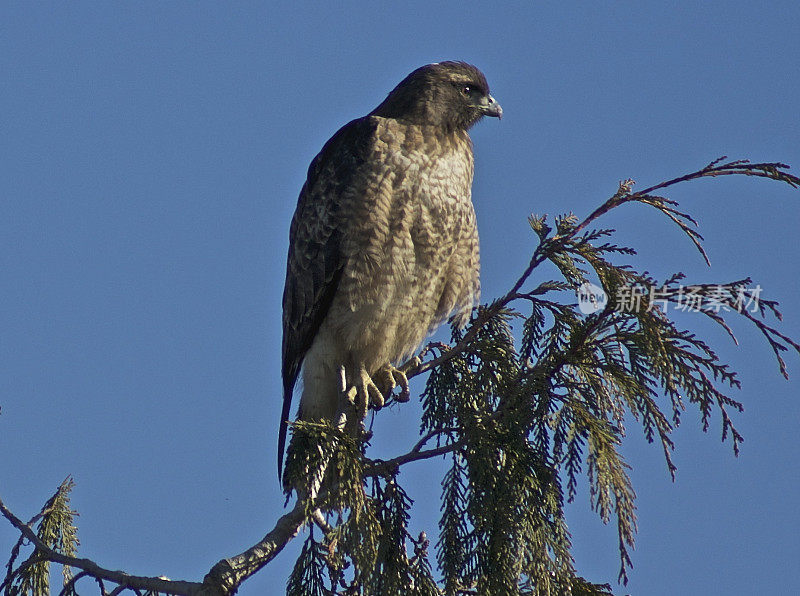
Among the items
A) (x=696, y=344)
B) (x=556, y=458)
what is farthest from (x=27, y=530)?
(x=696, y=344)

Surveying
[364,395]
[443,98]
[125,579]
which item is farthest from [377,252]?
[125,579]

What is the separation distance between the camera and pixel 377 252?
4.77 meters

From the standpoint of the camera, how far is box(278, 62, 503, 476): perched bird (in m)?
4.79

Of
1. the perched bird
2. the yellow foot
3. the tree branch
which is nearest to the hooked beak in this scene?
the perched bird

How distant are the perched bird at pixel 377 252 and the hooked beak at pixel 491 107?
242 mm

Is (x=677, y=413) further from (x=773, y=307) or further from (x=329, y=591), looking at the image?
(x=329, y=591)

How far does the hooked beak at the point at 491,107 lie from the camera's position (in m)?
5.55

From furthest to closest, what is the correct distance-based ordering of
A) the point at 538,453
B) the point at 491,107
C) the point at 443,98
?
the point at 491,107
the point at 443,98
the point at 538,453

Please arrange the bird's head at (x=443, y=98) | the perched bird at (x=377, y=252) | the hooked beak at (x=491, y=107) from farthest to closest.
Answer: the hooked beak at (x=491, y=107), the bird's head at (x=443, y=98), the perched bird at (x=377, y=252)

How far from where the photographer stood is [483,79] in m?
5.60

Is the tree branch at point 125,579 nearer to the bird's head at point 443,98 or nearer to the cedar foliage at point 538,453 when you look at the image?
the cedar foliage at point 538,453

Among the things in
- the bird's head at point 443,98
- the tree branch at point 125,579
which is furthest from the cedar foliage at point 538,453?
the bird's head at point 443,98

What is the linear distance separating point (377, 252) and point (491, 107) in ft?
4.36

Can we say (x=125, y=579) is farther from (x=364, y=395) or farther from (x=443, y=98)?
(x=443, y=98)
